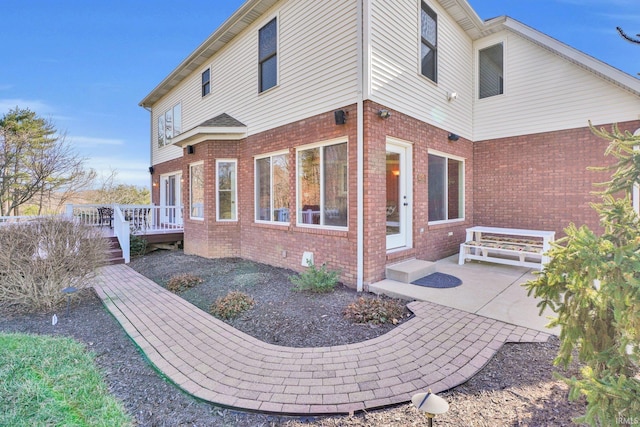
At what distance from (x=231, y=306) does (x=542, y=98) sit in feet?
30.5

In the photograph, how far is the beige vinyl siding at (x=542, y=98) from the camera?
282 inches

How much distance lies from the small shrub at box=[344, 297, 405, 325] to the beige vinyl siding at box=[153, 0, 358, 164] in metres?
3.61

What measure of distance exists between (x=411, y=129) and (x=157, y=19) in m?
12.6

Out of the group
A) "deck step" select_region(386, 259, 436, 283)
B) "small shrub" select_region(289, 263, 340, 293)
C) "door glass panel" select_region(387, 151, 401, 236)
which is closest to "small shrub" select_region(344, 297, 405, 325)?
"small shrub" select_region(289, 263, 340, 293)

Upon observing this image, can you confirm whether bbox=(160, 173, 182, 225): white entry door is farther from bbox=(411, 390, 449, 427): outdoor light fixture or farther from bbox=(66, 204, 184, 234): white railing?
bbox=(411, 390, 449, 427): outdoor light fixture

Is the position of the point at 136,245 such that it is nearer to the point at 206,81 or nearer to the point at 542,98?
the point at 206,81

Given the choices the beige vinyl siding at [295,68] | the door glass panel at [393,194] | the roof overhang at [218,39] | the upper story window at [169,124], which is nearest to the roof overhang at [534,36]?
the beige vinyl siding at [295,68]

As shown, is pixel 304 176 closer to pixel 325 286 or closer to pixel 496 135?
pixel 325 286

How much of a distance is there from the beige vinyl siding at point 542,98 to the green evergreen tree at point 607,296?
24.7 feet

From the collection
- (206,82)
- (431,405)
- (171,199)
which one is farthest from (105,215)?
(431,405)

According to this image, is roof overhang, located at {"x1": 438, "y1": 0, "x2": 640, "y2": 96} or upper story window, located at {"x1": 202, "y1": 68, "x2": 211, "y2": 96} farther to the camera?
upper story window, located at {"x1": 202, "y1": 68, "x2": 211, "y2": 96}

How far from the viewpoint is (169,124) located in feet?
43.8

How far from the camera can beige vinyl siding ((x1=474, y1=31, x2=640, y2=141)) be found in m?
7.17

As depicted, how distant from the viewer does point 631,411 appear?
1.46 meters
